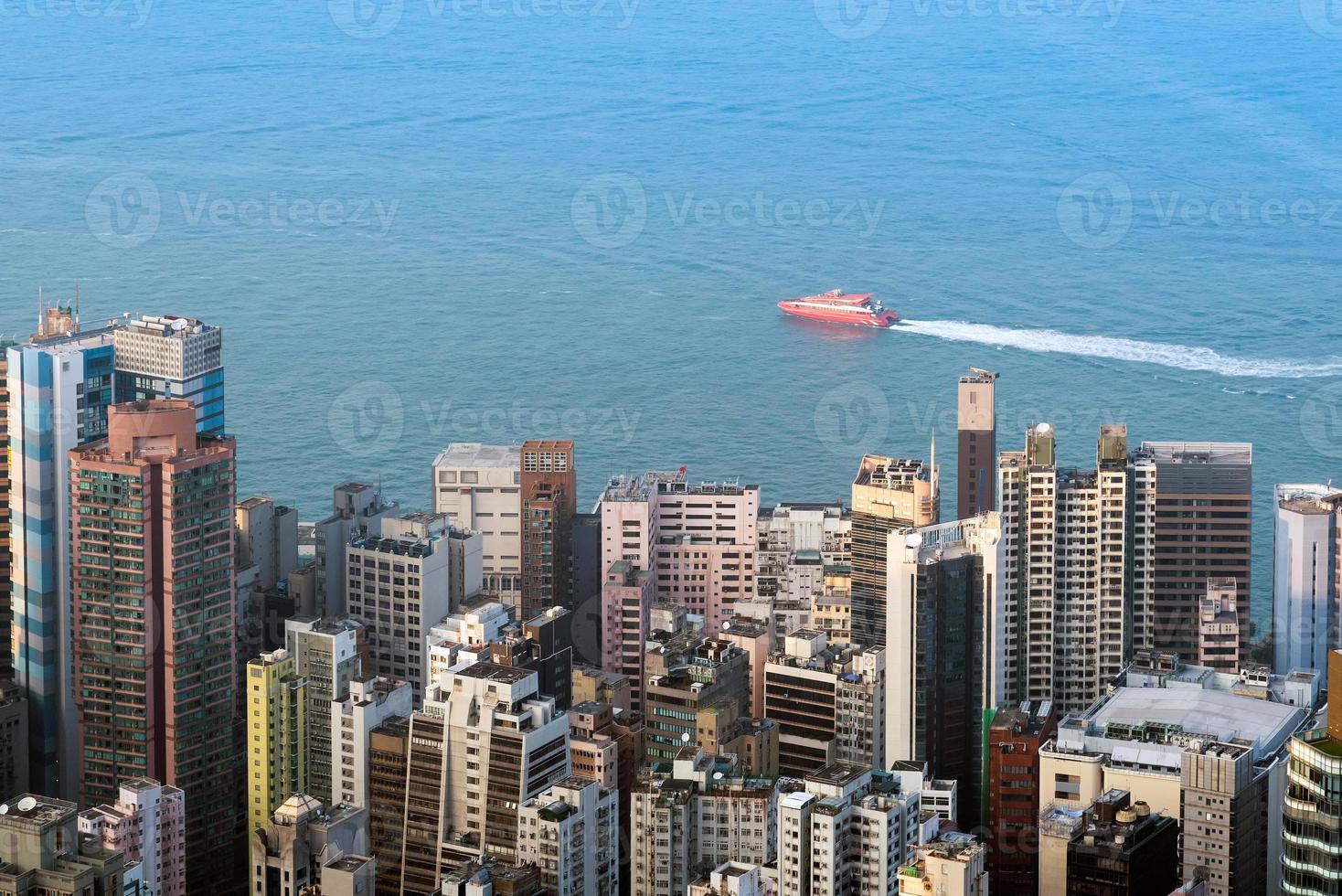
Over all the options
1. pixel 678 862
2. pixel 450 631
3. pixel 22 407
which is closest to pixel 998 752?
pixel 678 862

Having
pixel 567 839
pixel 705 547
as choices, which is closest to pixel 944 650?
pixel 705 547

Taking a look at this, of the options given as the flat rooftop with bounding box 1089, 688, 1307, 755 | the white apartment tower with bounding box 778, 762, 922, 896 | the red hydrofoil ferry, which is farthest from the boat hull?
the white apartment tower with bounding box 778, 762, 922, 896

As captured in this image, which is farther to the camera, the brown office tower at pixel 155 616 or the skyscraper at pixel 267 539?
the skyscraper at pixel 267 539

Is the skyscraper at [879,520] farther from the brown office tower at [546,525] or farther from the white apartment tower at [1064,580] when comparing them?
the brown office tower at [546,525]

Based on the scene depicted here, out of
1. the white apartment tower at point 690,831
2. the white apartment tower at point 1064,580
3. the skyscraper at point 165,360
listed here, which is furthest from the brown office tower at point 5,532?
the white apartment tower at point 1064,580

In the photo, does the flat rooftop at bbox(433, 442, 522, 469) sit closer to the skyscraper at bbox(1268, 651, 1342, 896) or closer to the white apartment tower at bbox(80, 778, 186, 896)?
the white apartment tower at bbox(80, 778, 186, 896)

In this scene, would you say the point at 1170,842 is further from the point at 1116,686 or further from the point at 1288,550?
the point at 1288,550
